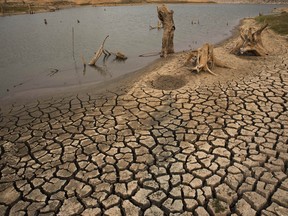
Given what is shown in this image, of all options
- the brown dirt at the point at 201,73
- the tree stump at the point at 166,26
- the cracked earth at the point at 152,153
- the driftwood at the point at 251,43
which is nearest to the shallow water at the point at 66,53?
the tree stump at the point at 166,26

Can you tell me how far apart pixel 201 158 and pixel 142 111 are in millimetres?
2440

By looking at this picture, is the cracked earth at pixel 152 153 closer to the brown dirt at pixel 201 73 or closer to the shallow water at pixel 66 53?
the brown dirt at pixel 201 73

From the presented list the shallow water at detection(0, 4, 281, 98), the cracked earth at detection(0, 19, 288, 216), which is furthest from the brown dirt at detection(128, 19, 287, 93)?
the shallow water at detection(0, 4, 281, 98)

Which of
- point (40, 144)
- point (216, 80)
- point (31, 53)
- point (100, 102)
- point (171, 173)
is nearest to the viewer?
point (171, 173)

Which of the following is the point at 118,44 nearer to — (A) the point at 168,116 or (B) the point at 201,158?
(A) the point at 168,116

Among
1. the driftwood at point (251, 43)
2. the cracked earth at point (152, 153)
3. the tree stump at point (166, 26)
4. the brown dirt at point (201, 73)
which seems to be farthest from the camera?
the tree stump at point (166, 26)

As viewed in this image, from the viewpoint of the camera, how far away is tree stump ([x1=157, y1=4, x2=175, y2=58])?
12.2m

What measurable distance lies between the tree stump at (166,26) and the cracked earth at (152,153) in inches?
217

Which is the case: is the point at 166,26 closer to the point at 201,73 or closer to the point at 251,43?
the point at 251,43

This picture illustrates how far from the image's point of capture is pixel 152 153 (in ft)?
16.3

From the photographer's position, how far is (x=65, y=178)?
445cm

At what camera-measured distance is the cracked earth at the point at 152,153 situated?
12.7 feet

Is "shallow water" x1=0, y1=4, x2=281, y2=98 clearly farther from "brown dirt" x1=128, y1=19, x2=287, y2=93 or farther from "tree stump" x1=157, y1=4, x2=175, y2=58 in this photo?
"brown dirt" x1=128, y1=19, x2=287, y2=93

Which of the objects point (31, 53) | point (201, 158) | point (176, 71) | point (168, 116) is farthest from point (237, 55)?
point (31, 53)
